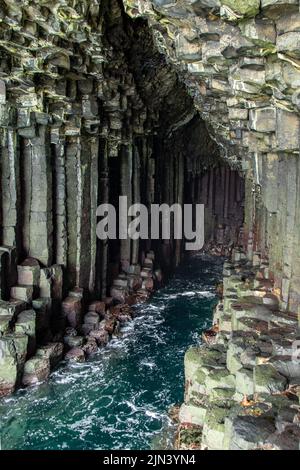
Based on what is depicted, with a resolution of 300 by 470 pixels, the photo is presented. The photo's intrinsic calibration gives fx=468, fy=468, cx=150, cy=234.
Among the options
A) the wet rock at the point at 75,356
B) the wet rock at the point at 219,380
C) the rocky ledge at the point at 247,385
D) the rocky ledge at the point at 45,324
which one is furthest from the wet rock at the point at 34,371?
the wet rock at the point at 219,380

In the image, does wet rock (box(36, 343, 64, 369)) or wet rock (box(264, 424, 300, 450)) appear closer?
wet rock (box(264, 424, 300, 450))

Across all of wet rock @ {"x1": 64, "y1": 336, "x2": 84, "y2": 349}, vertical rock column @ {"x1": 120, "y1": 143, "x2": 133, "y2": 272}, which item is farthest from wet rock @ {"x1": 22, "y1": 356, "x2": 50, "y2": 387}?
vertical rock column @ {"x1": 120, "y1": 143, "x2": 133, "y2": 272}

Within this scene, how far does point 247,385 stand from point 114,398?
518cm

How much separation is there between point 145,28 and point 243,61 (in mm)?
9760

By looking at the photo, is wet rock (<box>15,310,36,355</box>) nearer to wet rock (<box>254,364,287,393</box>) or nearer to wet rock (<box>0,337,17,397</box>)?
wet rock (<box>0,337,17,397</box>)

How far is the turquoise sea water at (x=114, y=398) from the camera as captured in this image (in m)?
11.3

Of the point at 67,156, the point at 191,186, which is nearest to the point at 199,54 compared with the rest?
the point at 67,156

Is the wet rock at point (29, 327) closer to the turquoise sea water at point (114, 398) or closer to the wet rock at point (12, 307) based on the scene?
the wet rock at point (12, 307)

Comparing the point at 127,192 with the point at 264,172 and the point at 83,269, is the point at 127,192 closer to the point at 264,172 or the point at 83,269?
the point at 83,269

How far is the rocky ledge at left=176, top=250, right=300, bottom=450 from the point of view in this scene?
7.56 metres

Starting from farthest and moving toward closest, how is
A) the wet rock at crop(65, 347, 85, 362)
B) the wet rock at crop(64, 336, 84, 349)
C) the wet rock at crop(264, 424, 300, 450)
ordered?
the wet rock at crop(64, 336, 84, 349)
the wet rock at crop(65, 347, 85, 362)
the wet rock at crop(264, 424, 300, 450)

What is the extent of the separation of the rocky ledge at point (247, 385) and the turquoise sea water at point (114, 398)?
4.46 feet

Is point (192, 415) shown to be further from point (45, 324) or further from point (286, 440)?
point (45, 324)

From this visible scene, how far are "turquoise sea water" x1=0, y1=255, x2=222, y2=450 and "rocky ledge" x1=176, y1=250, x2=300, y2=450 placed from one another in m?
1.36
